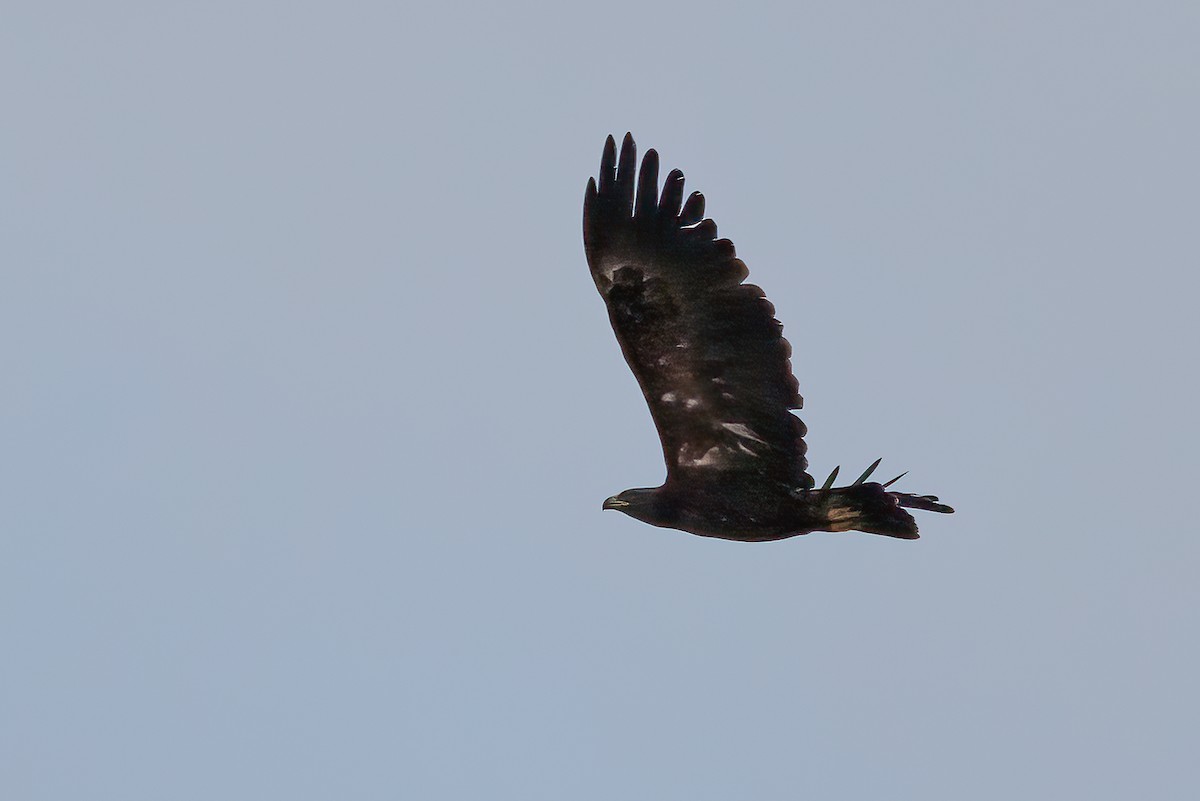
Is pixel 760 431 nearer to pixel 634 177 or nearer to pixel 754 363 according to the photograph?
pixel 754 363

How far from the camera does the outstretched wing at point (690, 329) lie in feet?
52.1

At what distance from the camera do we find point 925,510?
16.6 metres

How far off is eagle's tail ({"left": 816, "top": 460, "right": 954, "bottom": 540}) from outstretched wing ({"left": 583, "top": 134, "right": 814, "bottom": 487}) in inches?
11.5

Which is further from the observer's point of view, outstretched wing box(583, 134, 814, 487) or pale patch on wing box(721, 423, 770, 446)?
pale patch on wing box(721, 423, 770, 446)

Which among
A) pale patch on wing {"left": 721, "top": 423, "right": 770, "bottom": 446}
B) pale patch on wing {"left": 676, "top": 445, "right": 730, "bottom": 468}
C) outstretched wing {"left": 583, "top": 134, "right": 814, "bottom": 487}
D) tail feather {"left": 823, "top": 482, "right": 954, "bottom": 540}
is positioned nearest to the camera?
outstretched wing {"left": 583, "top": 134, "right": 814, "bottom": 487}

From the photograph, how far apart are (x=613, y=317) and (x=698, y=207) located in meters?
1.09

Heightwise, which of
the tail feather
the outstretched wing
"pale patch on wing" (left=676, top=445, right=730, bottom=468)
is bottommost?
the tail feather

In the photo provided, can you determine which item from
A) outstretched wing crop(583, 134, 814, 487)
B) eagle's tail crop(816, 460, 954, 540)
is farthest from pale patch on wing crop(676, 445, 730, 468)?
eagle's tail crop(816, 460, 954, 540)

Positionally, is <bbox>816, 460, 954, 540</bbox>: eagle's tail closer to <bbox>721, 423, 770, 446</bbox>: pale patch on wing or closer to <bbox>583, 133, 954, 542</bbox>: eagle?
<bbox>583, 133, 954, 542</bbox>: eagle

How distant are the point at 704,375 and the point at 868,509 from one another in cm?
157

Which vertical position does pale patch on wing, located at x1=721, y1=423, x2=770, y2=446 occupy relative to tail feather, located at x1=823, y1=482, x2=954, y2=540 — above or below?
above

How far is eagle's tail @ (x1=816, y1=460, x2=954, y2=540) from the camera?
1628 cm

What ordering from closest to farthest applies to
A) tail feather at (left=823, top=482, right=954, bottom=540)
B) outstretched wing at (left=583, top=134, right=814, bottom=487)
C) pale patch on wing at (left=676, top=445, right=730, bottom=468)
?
outstretched wing at (left=583, top=134, right=814, bottom=487)
tail feather at (left=823, top=482, right=954, bottom=540)
pale patch on wing at (left=676, top=445, right=730, bottom=468)

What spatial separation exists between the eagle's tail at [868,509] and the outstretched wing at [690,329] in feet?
0.96
